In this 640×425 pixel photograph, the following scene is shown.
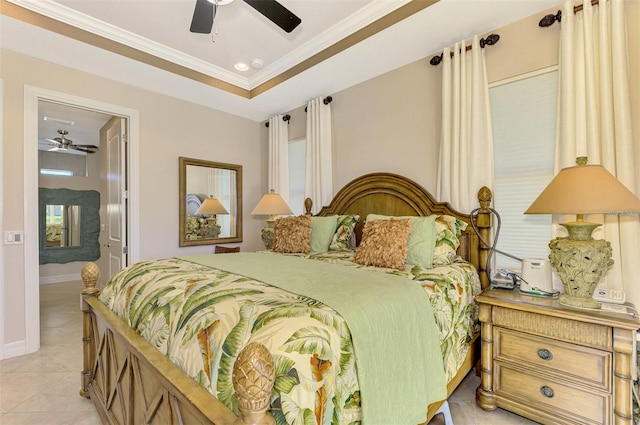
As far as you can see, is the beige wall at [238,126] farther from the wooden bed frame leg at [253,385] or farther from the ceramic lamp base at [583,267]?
the wooden bed frame leg at [253,385]

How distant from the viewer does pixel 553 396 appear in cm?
165

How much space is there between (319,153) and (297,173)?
0.66m

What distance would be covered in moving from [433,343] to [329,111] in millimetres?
2955

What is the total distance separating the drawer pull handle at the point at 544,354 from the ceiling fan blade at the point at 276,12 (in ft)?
8.59

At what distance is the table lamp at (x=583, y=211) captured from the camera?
150 centimetres

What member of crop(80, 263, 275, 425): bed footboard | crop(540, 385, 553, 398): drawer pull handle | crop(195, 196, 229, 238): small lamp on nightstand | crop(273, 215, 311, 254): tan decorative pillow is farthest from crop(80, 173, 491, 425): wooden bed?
crop(195, 196, 229, 238): small lamp on nightstand

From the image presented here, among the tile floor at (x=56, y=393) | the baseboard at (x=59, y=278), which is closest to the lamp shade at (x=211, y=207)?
the tile floor at (x=56, y=393)

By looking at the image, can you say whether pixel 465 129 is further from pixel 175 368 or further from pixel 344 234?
pixel 175 368

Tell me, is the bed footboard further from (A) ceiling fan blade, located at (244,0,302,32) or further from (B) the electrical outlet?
(A) ceiling fan blade, located at (244,0,302,32)

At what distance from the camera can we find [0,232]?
2613 millimetres

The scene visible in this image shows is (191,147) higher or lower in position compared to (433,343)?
higher

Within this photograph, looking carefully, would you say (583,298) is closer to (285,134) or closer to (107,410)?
(107,410)

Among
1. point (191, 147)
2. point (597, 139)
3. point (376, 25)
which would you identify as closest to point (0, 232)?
point (191, 147)


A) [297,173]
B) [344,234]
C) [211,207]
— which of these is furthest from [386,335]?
[211,207]
